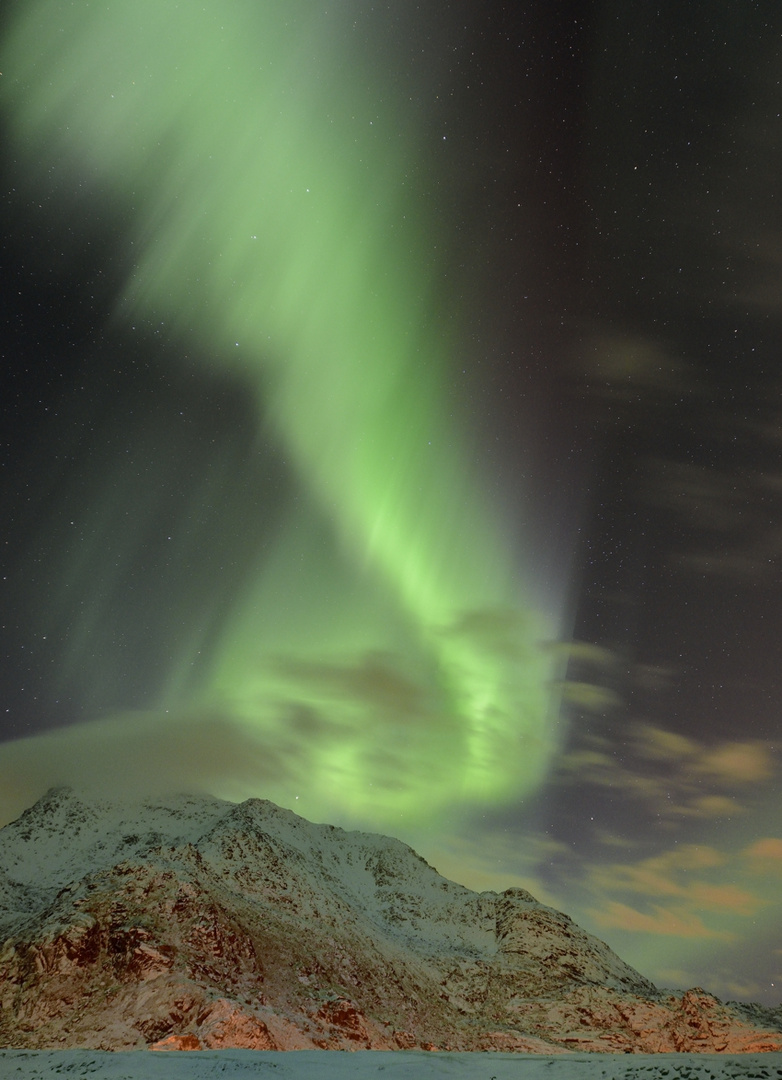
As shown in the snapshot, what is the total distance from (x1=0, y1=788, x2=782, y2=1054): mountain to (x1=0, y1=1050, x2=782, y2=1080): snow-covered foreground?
27018 millimetres

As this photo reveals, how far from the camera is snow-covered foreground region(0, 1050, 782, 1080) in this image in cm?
2345

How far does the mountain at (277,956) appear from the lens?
70.4m

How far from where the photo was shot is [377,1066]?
105 feet

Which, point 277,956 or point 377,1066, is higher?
point 277,956

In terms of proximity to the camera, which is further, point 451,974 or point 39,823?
point 39,823

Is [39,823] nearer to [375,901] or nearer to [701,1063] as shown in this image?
[375,901]

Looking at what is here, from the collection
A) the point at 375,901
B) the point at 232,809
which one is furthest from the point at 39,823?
the point at 375,901

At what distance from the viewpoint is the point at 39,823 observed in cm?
14650

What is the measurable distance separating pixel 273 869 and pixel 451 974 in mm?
33554

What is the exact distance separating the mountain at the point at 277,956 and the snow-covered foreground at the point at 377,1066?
88.6ft

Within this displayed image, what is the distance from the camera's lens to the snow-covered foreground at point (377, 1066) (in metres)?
23.5

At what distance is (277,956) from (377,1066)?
216ft

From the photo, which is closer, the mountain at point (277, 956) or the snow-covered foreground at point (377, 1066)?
the snow-covered foreground at point (377, 1066)

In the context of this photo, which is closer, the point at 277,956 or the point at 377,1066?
the point at 377,1066
